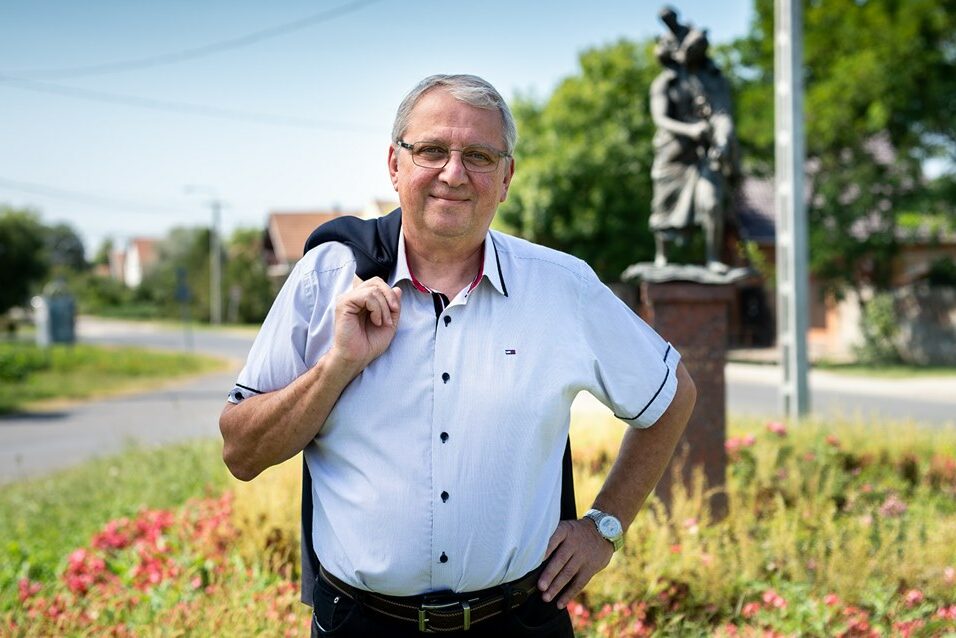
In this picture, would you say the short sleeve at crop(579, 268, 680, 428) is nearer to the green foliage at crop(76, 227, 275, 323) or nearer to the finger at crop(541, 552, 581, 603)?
the finger at crop(541, 552, 581, 603)

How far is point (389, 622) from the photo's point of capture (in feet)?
6.86

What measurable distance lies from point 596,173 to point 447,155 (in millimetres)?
21406

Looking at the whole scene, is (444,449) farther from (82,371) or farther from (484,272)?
(82,371)

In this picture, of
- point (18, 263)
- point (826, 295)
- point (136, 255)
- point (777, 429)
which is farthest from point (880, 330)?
point (136, 255)

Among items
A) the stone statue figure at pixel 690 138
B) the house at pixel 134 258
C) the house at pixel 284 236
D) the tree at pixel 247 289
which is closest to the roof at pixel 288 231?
the house at pixel 284 236

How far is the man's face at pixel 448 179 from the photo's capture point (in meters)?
2.03

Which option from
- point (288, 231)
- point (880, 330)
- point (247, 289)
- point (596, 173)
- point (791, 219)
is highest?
point (288, 231)

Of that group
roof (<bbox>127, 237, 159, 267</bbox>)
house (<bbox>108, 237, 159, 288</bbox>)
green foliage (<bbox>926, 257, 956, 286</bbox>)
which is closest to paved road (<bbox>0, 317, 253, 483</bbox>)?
green foliage (<bbox>926, 257, 956, 286</bbox>)

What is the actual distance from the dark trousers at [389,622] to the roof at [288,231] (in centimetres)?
5311

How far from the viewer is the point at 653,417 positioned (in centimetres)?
226

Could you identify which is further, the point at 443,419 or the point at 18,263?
the point at 18,263

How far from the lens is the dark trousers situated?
2088mm

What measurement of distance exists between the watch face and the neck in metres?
0.67

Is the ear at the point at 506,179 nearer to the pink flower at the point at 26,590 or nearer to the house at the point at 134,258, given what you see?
the pink flower at the point at 26,590
